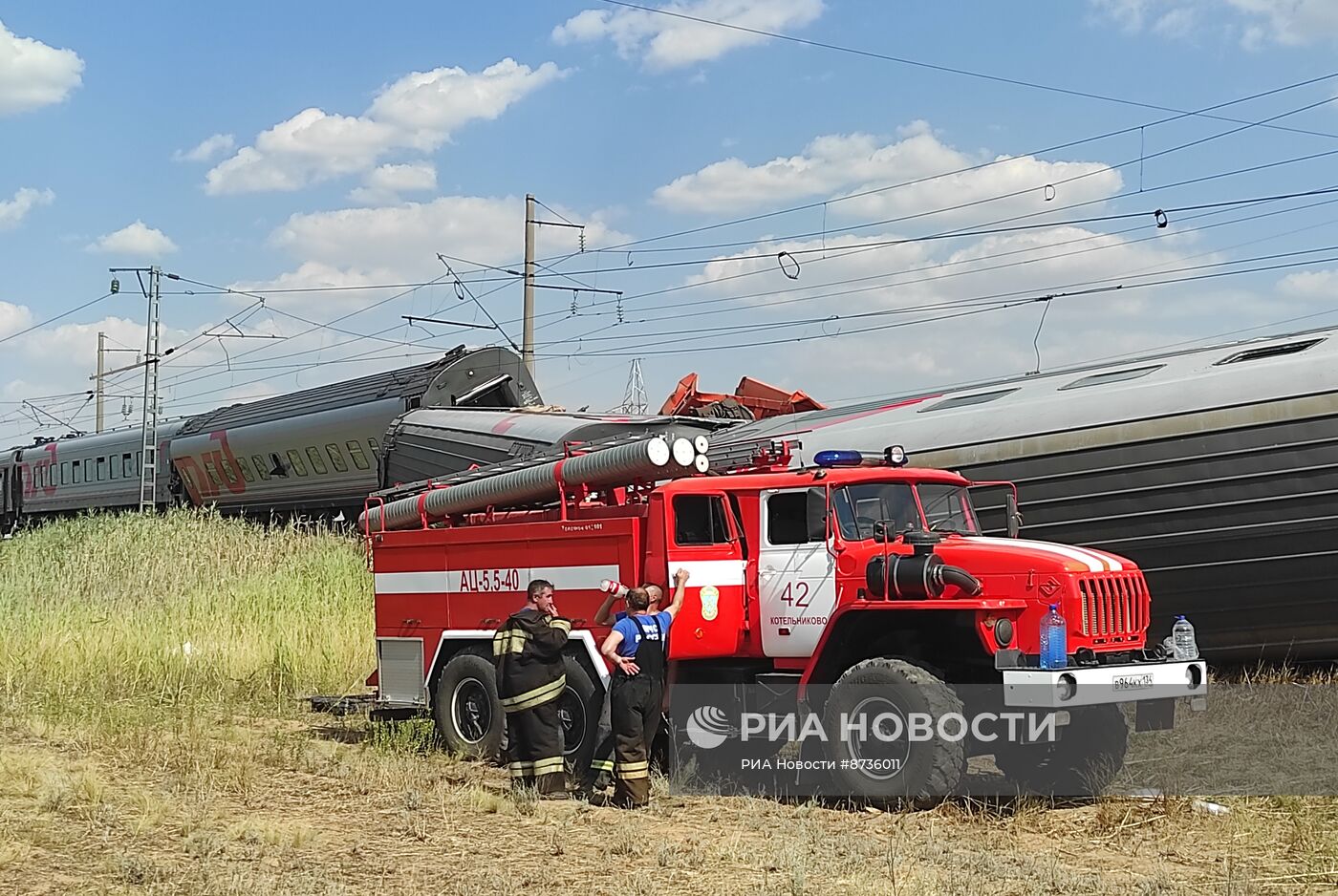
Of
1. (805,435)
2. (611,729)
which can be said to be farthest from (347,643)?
(611,729)

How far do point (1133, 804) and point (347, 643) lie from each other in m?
10.5

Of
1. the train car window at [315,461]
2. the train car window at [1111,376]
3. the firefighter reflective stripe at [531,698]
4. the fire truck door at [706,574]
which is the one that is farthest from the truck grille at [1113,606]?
the train car window at [315,461]

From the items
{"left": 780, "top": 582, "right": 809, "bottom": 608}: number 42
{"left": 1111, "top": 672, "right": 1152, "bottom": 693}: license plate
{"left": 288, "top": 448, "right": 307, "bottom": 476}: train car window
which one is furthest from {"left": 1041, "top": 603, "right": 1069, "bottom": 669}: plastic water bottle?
{"left": 288, "top": 448, "right": 307, "bottom": 476}: train car window

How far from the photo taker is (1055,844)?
8.34 metres

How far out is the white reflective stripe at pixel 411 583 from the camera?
39.7 feet

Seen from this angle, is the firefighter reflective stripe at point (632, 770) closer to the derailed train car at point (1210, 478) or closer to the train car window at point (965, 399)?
the derailed train car at point (1210, 478)

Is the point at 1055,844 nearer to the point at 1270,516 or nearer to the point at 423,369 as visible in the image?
the point at 1270,516

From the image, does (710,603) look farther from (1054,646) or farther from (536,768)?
(1054,646)

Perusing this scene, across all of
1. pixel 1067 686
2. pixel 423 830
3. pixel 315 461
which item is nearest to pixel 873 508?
pixel 1067 686

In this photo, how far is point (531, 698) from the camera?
33.2ft

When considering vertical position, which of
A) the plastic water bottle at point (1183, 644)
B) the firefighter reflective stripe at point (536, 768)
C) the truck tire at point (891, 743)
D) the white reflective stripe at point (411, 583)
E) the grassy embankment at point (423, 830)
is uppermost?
the white reflective stripe at point (411, 583)

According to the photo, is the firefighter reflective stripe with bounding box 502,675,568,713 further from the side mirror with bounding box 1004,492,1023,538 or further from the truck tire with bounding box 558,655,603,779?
the side mirror with bounding box 1004,492,1023,538

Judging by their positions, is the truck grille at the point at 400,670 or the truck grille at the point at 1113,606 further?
the truck grille at the point at 400,670

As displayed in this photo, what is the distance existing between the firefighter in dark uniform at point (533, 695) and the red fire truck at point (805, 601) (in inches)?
16.3
